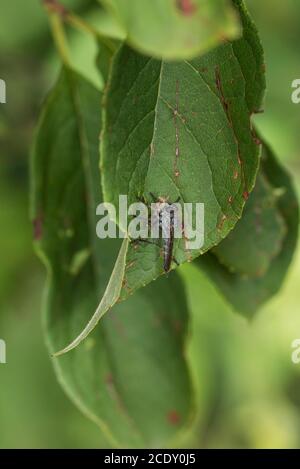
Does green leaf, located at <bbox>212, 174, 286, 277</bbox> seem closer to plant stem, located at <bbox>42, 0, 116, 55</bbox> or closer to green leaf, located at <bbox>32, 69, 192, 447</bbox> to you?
green leaf, located at <bbox>32, 69, 192, 447</bbox>

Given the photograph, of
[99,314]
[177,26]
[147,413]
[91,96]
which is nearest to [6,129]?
[91,96]

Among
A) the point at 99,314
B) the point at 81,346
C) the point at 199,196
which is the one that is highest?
the point at 199,196

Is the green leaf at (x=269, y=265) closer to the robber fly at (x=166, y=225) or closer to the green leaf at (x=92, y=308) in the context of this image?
the green leaf at (x=92, y=308)

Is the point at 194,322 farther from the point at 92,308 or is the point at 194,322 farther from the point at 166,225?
the point at 166,225

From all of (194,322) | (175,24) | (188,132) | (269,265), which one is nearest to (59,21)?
(188,132)

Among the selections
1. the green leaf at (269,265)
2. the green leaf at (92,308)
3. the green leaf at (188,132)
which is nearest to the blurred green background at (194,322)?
the green leaf at (92,308)

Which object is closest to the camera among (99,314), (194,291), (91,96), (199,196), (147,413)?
(99,314)

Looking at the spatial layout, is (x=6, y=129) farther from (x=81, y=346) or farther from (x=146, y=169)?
(x=146, y=169)
